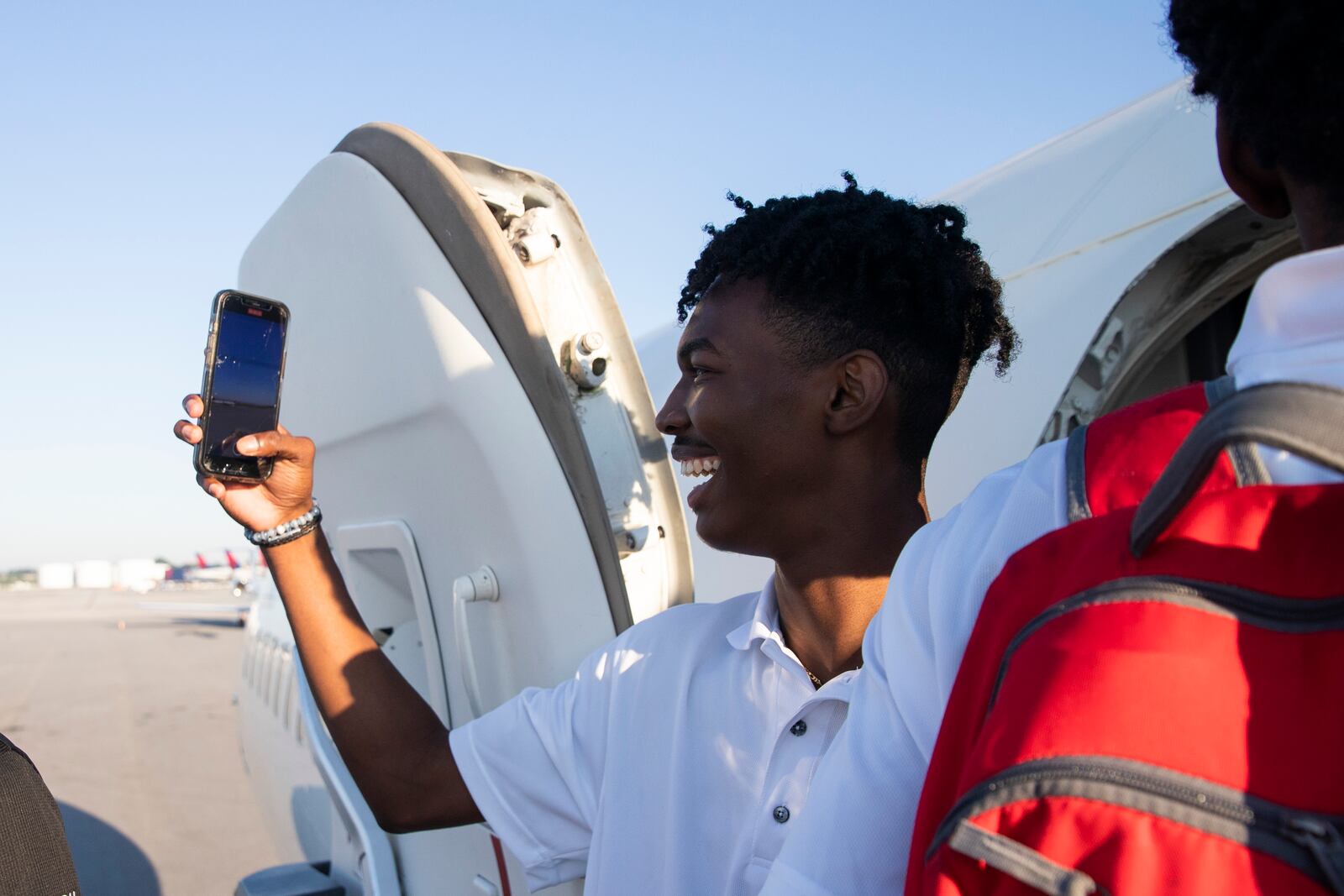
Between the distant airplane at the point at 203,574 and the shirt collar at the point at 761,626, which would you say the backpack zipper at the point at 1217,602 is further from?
the distant airplane at the point at 203,574

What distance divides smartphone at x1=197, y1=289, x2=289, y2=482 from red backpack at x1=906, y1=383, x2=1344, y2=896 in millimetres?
1425

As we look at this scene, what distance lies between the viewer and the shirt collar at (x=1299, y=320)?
0.57 metres

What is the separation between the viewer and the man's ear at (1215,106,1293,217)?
0.68m

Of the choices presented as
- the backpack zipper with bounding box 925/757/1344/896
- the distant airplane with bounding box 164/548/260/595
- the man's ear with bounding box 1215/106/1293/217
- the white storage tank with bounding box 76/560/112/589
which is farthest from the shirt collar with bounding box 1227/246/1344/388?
the white storage tank with bounding box 76/560/112/589

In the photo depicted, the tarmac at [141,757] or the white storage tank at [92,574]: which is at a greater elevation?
the tarmac at [141,757]

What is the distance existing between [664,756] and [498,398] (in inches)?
28.2

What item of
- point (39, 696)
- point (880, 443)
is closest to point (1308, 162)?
point (880, 443)

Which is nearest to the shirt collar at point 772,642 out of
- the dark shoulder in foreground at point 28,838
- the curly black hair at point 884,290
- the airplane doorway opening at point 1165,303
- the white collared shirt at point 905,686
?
the curly black hair at point 884,290

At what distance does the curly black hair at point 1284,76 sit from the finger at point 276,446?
1.48 m

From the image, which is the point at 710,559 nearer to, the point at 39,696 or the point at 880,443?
the point at 880,443

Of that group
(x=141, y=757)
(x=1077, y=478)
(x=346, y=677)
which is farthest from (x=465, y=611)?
(x=141, y=757)

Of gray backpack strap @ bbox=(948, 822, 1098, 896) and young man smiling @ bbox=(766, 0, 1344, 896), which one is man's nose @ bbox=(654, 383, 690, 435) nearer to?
young man smiling @ bbox=(766, 0, 1344, 896)

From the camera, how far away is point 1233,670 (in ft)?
1.78

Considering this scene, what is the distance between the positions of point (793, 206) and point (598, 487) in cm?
62
